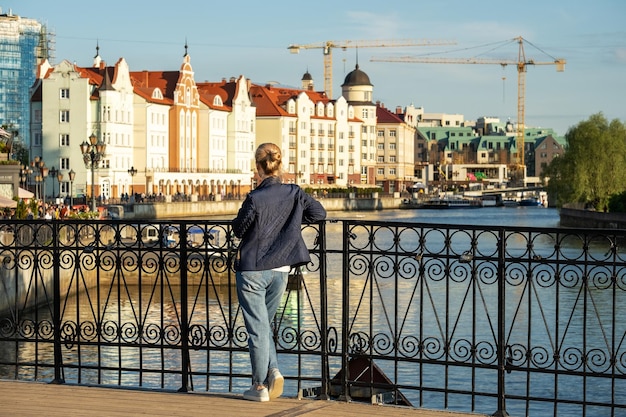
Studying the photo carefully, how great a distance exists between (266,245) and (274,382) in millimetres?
1070

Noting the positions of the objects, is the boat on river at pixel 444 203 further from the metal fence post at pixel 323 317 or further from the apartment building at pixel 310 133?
the metal fence post at pixel 323 317

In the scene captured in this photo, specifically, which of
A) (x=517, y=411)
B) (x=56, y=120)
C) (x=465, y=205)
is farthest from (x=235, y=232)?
(x=465, y=205)

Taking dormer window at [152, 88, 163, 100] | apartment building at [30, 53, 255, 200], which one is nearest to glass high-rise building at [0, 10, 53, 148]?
apartment building at [30, 53, 255, 200]

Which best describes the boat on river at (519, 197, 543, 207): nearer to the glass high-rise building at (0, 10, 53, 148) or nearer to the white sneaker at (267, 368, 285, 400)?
the glass high-rise building at (0, 10, 53, 148)

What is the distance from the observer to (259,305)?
9000mm

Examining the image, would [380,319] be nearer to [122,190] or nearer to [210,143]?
[122,190]

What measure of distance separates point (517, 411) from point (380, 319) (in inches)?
429

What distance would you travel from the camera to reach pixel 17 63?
6531 inches

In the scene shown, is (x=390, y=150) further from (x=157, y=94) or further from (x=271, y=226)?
(x=271, y=226)

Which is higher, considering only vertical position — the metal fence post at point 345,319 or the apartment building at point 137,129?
the apartment building at point 137,129

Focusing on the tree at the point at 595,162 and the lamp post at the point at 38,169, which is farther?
the tree at the point at 595,162

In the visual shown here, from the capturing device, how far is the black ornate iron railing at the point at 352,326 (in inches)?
372

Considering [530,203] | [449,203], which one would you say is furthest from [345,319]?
[530,203]

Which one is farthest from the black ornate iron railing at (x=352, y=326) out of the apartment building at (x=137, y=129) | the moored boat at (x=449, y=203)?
the moored boat at (x=449, y=203)
